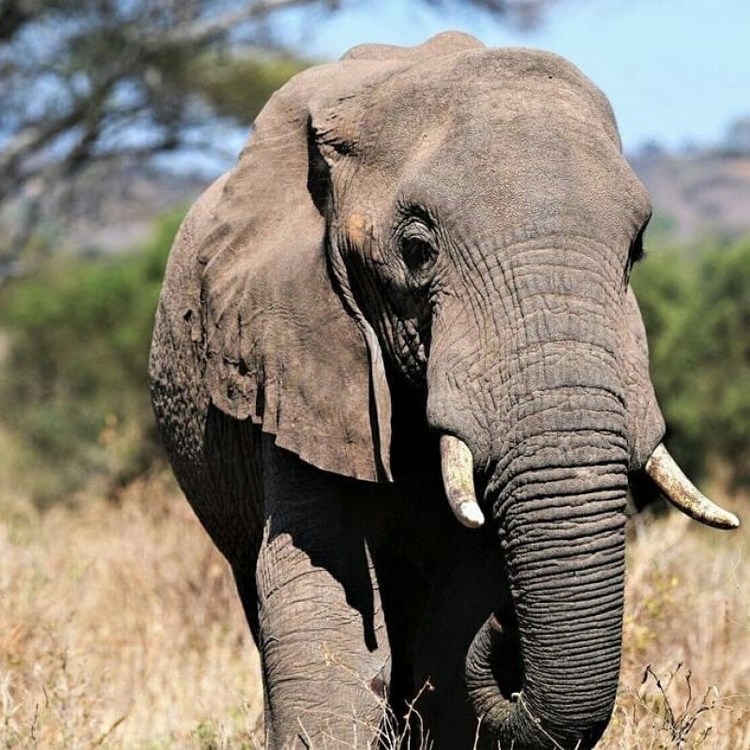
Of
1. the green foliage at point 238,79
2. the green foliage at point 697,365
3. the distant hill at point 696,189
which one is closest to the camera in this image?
the green foliage at point 697,365

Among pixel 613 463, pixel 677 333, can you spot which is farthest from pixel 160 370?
pixel 677 333

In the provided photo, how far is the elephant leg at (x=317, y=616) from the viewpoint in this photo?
392 centimetres

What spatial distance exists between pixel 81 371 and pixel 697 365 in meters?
4.80

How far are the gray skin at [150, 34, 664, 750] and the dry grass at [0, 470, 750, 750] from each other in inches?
15.5

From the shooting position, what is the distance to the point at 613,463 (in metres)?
3.39

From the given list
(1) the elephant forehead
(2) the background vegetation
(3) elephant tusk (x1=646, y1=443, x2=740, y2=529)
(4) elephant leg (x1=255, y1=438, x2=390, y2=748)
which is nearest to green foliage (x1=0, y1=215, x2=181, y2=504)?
(2) the background vegetation

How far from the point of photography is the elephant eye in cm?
369

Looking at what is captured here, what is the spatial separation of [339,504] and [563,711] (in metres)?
0.79

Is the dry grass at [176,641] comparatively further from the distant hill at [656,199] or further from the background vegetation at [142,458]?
the distant hill at [656,199]

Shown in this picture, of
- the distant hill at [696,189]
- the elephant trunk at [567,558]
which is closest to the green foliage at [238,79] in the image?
the elephant trunk at [567,558]

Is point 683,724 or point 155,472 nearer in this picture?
point 683,724

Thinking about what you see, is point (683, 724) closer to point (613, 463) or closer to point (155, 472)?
point (613, 463)

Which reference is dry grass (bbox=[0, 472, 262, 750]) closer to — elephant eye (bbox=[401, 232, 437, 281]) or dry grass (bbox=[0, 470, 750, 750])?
dry grass (bbox=[0, 470, 750, 750])

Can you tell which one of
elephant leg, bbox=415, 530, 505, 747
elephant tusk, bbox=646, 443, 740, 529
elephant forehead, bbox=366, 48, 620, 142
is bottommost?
elephant leg, bbox=415, 530, 505, 747
